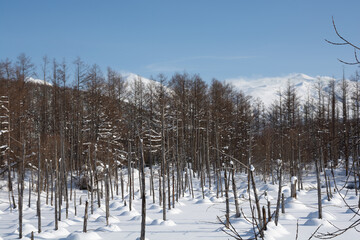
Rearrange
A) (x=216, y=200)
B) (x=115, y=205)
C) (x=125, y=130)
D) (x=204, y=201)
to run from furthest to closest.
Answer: (x=125, y=130) < (x=216, y=200) < (x=204, y=201) < (x=115, y=205)

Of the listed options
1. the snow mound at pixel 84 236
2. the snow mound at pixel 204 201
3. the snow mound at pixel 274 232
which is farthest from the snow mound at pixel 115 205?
the snow mound at pixel 274 232

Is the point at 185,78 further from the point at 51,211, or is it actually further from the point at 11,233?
the point at 11,233

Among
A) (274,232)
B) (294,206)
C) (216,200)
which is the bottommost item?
(216,200)

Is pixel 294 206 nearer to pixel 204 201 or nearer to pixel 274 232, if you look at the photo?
pixel 204 201

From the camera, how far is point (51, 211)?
19.9m

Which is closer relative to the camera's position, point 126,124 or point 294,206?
point 294,206

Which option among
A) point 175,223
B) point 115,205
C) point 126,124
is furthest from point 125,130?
point 175,223

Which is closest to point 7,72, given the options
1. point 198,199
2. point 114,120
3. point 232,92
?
point 114,120

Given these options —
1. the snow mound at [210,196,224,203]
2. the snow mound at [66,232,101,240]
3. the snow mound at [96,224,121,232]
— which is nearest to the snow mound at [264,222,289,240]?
the snow mound at [96,224,121,232]

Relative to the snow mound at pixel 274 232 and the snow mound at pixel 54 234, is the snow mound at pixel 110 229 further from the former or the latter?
the snow mound at pixel 274 232

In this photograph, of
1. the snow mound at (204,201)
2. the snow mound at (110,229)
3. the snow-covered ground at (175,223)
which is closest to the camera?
the snow-covered ground at (175,223)

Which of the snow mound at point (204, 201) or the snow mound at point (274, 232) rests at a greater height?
the snow mound at point (274, 232)

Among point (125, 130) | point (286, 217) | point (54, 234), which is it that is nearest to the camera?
point (54, 234)

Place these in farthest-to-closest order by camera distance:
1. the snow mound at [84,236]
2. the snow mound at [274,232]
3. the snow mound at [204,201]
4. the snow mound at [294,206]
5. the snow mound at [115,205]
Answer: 1. the snow mound at [204,201]
2. the snow mound at [115,205]
3. the snow mound at [294,206]
4. the snow mound at [84,236]
5. the snow mound at [274,232]
